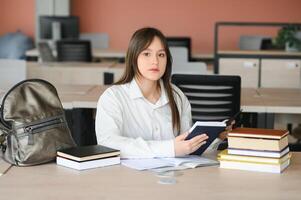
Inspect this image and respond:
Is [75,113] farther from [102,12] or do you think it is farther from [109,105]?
[102,12]

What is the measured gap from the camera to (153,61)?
10.1 ft

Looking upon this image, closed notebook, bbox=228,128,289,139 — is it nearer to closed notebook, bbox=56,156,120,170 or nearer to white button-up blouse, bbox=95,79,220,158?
white button-up blouse, bbox=95,79,220,158

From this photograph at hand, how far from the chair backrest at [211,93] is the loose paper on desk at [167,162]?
1.77 metres

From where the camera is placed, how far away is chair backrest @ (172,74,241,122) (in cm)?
464

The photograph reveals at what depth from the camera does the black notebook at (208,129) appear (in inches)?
108

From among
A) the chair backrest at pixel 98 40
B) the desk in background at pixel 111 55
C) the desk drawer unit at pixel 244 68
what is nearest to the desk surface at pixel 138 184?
the desk drawer unit at pixel 244 68

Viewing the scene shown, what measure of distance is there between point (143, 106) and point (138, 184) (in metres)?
0.72

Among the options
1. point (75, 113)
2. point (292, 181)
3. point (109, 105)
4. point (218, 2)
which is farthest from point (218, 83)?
point (218, 2)

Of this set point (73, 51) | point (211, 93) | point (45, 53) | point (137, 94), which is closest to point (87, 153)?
point (137, 94)

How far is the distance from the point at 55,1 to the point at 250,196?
8.48 meters

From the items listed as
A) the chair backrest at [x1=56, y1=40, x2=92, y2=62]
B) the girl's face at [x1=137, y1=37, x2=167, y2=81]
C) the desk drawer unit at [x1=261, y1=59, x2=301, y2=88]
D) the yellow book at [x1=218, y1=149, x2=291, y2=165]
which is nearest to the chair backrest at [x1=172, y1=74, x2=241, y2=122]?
the girl's face at [x1=137, y1=37, x2=167, y2=81]

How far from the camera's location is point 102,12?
10.6m

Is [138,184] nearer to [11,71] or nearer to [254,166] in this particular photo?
[254,166]

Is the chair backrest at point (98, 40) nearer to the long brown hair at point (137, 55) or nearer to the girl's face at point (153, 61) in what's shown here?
the long brown hair at point (137, 55)
